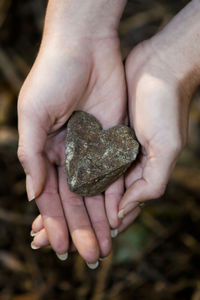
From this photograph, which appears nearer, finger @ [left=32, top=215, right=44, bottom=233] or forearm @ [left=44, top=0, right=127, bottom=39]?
finger @ [left=32, top=215, right=44, bottom=233]

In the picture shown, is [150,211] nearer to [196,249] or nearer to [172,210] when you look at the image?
[172,210]

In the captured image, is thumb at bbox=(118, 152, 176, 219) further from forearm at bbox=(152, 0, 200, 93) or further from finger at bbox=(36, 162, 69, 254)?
forearm at bbox=(152, 0, 200, 93)

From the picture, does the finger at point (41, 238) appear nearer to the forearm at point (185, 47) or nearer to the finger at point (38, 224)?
the finger at point (38, 224)

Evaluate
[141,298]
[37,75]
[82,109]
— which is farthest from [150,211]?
[37,75]

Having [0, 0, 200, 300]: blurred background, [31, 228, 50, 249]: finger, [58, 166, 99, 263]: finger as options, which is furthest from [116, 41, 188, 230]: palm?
[0, 0, 200, 300]: blurred background

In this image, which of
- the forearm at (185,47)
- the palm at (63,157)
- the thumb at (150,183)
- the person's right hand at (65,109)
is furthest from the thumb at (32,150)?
the forearm at (185,47)

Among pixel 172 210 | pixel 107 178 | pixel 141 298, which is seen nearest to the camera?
pixel 107 178

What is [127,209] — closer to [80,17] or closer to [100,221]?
[100,221]

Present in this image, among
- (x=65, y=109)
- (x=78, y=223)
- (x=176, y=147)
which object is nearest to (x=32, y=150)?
(x=65, y=109)
